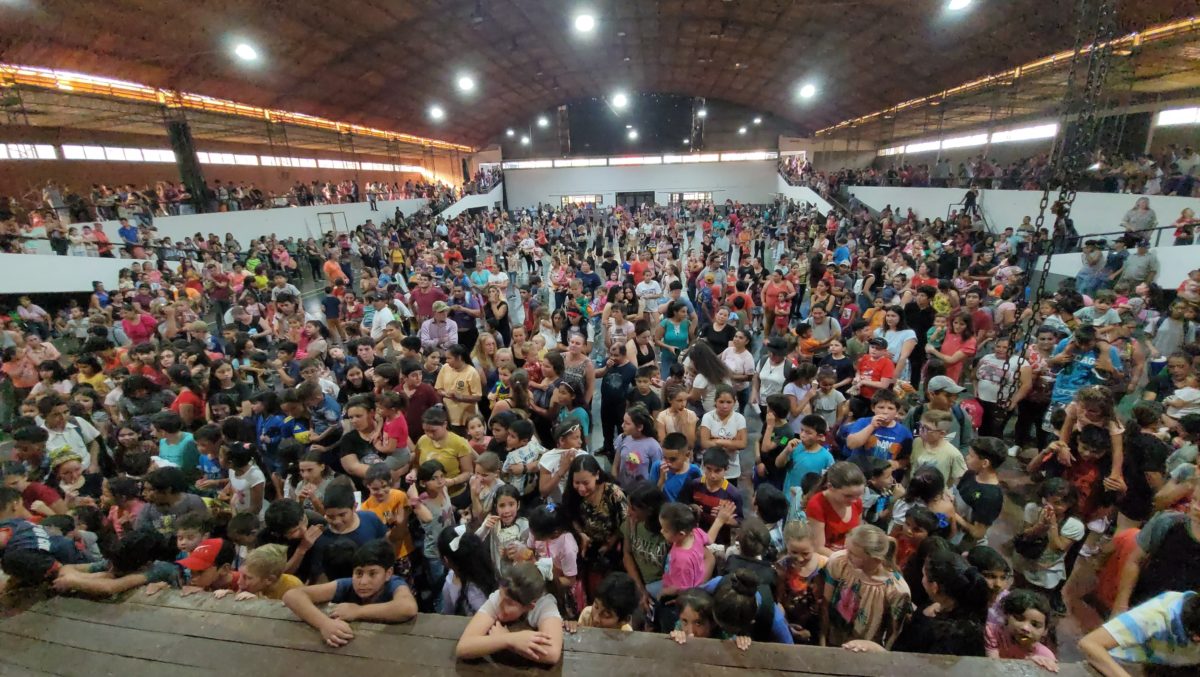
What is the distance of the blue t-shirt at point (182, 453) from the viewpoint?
3.99 metres

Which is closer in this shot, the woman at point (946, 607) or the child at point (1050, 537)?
the woman at point (946, 607)

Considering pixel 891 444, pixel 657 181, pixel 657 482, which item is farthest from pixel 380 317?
pixel 657 181

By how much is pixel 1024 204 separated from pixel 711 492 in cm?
1493

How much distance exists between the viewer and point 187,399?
467 cm

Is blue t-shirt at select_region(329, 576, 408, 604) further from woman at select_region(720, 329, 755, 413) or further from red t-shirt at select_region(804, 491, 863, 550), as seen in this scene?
woman at select_region(720, 329, 755, 413)

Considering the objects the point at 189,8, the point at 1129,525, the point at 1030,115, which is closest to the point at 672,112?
the point at 1030,115

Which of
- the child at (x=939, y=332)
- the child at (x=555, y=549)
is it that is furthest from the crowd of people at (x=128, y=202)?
the child at (x=939, y=332)

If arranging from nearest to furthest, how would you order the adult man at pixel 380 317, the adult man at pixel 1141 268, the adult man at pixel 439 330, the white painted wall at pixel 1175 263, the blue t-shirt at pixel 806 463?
the blue t-shirt at pixel 806 463 < the adult man at pixel 439 330 < the adult man at pixel 380 317 < the adult man at pixel 1141 268 < the white painted wall at pixel 1175 263

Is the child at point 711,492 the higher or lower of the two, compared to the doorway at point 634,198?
lower

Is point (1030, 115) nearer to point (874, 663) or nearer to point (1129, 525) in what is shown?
point (1129, 525)

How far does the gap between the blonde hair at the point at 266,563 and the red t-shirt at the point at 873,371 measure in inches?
174

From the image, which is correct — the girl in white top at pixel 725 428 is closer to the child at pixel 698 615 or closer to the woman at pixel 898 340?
the child at pixel 698 615

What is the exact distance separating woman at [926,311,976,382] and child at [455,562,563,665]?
4810 mm

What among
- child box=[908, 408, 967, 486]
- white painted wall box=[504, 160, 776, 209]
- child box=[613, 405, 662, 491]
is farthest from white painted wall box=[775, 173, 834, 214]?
child box=[613, 405, 662, 491]
